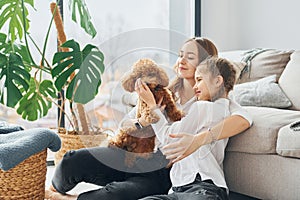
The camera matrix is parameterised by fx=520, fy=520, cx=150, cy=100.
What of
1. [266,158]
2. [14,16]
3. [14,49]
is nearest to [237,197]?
[266,158]

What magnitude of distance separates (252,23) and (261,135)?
6.22 feet

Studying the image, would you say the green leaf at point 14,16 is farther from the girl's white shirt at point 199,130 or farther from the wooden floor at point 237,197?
the wooden floor at point 237,197

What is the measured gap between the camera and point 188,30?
4059 mm

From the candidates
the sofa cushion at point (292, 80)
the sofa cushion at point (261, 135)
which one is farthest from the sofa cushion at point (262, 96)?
the sofa cushion at point (261, 135)

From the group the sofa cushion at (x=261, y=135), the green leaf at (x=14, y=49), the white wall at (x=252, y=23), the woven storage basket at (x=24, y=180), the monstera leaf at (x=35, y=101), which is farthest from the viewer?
the white wall at (x=252, y=23)

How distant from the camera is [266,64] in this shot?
2883mm

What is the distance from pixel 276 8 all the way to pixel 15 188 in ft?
7.33

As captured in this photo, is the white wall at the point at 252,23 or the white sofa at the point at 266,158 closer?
the white sofa at the point at 266,158

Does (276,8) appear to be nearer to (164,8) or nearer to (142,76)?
(164,8)

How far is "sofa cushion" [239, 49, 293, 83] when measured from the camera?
285 cm

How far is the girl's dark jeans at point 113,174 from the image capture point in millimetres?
2043

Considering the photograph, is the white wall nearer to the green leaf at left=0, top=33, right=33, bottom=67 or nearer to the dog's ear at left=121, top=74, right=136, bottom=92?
the green leaf at left=0, top=33, right=33, bottom=67

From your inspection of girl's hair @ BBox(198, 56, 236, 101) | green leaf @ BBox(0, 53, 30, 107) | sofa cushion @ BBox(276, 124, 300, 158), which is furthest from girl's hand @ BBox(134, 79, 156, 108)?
green leaf @ BBox(0, 53, 30, 107)

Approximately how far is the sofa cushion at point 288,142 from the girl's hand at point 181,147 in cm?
33
